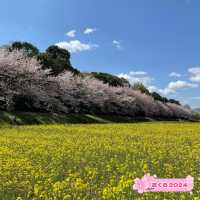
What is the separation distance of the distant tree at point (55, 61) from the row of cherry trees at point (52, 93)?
1.96m

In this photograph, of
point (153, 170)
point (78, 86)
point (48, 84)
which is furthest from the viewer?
point (78, 86)

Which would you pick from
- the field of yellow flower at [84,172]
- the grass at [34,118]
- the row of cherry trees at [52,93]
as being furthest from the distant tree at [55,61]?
the field of yellow flower at [84,172]

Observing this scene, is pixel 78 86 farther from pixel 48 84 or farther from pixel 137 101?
pixel 137 101

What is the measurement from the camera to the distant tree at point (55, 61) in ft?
238

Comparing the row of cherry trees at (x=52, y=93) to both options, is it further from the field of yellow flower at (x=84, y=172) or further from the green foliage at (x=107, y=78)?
the field of yellow flower at (x=84, y=172)

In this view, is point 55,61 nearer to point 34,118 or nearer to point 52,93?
point 52,93

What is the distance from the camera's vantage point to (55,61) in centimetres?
7769

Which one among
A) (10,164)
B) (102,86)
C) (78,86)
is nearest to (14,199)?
(10,164)

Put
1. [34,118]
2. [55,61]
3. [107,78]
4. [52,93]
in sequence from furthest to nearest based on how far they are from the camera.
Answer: [107,78] < [55,61] < [52,93] < [34,118]

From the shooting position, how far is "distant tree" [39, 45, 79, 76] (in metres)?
72.7

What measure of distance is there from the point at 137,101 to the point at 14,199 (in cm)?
9457

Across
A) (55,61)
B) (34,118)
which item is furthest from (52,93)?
(55,61)

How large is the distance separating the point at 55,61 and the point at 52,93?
49.3ft

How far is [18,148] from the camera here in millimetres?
20469
